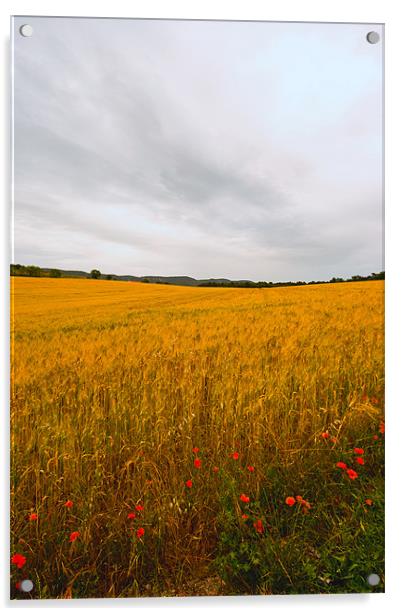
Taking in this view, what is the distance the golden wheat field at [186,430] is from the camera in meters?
1.68

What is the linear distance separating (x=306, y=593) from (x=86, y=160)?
2.43m

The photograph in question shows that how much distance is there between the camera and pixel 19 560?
170cm

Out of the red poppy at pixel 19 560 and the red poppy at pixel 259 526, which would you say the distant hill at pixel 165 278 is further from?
the red poppy at pixel 19 560

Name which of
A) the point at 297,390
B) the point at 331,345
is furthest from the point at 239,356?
the point at 331,345

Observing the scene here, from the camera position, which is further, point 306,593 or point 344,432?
point 344,432

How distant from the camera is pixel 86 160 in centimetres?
187

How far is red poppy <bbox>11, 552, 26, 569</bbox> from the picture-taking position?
170 cm

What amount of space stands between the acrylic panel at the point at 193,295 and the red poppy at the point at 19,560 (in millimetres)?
11

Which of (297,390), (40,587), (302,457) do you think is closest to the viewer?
(40,587)

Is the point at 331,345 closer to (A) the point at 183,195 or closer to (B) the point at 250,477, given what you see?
(B) the point at 250,477

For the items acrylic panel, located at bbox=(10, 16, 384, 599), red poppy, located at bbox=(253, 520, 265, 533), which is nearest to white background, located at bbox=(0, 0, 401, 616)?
acrylic panel, located at bbox=(10, 16, 384, 599)
